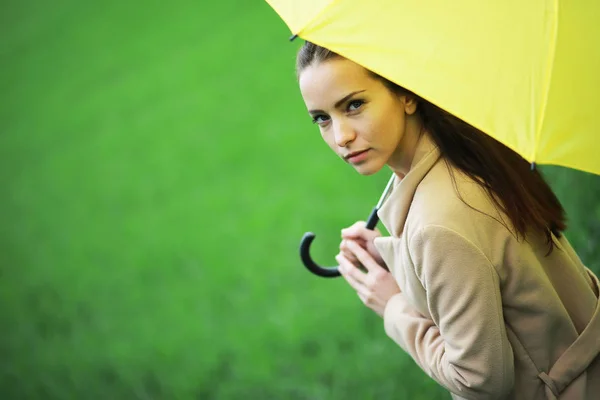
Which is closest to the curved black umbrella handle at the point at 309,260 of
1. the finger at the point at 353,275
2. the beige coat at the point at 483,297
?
the finger at the point at 353,275

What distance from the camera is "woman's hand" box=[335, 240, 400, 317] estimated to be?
7.53 ft

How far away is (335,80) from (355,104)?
0.07m

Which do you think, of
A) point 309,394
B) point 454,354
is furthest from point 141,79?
point 454,354

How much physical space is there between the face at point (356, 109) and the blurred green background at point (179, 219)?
1796 mm

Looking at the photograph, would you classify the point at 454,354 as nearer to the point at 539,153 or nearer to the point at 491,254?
the point at 491,254

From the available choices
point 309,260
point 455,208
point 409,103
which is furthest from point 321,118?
point 309,260

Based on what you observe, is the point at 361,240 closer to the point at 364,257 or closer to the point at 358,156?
the point at 364,257

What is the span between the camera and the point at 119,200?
5.37 meters

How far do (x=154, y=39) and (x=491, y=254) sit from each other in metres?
5.45

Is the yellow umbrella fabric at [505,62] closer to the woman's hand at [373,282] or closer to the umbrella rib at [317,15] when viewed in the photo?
the umbrella rib at [317,15]

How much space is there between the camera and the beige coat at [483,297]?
180 cm

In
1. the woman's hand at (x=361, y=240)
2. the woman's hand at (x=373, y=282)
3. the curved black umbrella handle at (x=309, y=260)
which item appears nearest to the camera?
the woman's hand at (x=373, y=282)

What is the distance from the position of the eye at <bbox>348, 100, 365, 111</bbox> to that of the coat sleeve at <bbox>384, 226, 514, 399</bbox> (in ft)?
1.01

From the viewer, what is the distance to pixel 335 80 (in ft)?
6.12
